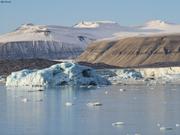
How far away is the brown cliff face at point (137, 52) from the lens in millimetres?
Result: 73000

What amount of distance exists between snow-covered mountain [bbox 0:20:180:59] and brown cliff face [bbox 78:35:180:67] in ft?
38.7

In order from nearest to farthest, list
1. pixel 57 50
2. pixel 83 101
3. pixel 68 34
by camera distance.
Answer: pixel 83 101 < pixel 57 50 < pixel 68 34

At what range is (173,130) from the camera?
1286 cm

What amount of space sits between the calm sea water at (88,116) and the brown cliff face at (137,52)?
49.1 m

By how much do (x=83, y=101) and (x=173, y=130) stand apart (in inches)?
309

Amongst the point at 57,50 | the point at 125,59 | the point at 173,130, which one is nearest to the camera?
the point at 173,130

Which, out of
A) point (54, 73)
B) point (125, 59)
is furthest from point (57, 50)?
point (54, 73)

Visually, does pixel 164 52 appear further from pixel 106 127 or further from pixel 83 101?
pixel 106 127

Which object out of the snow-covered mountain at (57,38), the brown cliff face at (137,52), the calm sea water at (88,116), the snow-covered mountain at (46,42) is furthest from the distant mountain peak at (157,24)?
the calm sea water at (88,116)

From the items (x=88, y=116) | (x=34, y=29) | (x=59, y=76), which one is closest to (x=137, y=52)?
(x=59, y=76)

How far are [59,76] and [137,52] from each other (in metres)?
46.8

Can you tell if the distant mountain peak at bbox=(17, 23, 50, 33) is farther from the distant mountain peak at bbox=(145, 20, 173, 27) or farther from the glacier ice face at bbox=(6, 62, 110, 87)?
the glacier ice face at bbox=(6, 62, 110, 87)

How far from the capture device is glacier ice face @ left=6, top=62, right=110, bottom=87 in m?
29.4

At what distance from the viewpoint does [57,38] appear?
4441 inches
